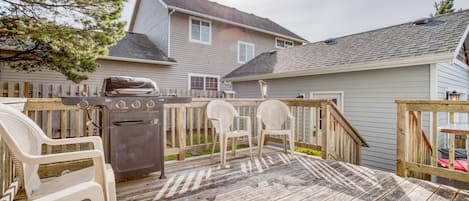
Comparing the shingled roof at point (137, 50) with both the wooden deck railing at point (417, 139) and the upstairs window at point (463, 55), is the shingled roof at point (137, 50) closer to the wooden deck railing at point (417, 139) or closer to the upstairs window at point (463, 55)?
the wooden deck railing at point (417, 139)

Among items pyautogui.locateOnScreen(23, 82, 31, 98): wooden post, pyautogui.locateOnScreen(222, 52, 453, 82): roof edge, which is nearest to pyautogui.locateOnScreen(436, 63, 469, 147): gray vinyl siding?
pyautogui.locateOnScreen(222, 52, 453, 82): roof edge

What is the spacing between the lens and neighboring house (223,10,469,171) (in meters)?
5.30

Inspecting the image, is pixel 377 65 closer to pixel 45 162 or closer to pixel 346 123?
pixel 346 123

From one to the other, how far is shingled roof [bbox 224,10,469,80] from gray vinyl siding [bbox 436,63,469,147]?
0.56m

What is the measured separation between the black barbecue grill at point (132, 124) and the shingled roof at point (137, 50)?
23.5ft

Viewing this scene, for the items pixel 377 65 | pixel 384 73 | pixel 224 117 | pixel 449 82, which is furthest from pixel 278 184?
pixel 449 82

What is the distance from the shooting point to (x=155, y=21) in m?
11.2

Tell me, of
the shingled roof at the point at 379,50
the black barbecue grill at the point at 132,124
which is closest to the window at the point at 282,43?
the shingled roof at the point at 379,50

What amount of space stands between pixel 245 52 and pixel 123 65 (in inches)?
238

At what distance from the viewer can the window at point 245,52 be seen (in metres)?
12.4

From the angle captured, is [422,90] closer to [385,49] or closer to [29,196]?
[385,49]

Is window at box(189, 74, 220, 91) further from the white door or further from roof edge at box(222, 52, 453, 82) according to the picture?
the white door

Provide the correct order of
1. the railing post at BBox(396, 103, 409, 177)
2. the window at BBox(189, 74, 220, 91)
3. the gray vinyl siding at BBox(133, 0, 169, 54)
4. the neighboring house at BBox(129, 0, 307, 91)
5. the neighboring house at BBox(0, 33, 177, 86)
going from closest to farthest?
1. the railing post at BBox(396, 103, 409, 177)
2. the neighboring house at BBox(0, 33, 177, 86)
3. the neighboring house at BBox(129, 0, 307, 91)
4. the gray vinyl siding at BBox(133, 0, 169, 54)
5. the window at BBox(189, 74, 220, 91)

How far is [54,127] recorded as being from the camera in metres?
6.48
